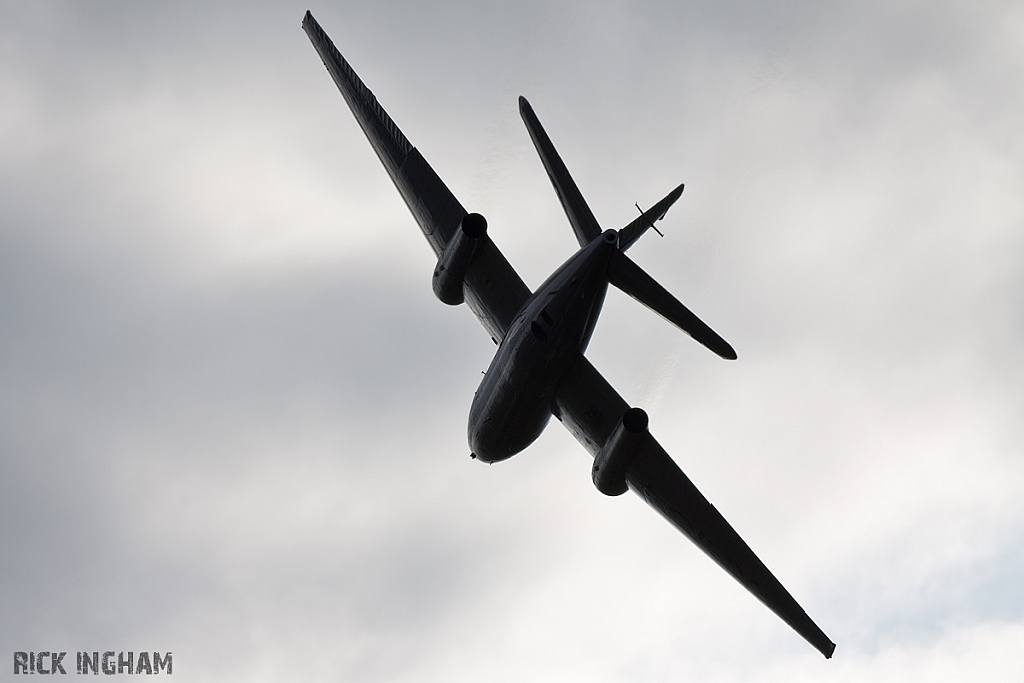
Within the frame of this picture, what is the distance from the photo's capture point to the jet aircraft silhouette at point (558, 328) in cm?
1582

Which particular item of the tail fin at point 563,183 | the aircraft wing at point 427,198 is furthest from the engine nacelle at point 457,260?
the tail fin at point 563,183

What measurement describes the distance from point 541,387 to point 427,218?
7619 millimetres

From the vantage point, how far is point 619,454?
19.6 meters

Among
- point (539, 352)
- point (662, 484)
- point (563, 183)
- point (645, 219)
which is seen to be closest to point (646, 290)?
point (645, 219)

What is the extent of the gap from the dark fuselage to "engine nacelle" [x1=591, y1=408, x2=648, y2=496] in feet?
7.33

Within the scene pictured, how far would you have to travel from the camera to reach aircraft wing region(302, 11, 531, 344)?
20219mm

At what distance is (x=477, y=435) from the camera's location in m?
19.7

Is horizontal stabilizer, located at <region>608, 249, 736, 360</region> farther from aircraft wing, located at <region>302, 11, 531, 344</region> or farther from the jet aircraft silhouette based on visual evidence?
aircraft wing, located at <region>302, 11, 531, 344</region>

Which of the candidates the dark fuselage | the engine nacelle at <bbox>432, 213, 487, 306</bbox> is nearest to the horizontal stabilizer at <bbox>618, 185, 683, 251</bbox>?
the dark fuselage

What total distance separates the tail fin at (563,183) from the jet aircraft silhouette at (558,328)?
27mm

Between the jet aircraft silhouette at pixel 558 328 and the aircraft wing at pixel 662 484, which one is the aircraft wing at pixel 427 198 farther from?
the aircraft wing at pixel 662 484

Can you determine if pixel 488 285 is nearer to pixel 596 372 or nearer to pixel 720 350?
pixel 596 372

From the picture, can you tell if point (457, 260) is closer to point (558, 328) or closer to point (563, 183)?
point (563, 183)

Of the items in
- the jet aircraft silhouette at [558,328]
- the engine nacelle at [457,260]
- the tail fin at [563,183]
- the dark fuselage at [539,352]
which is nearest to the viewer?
the dark fuselage at [539,352]
